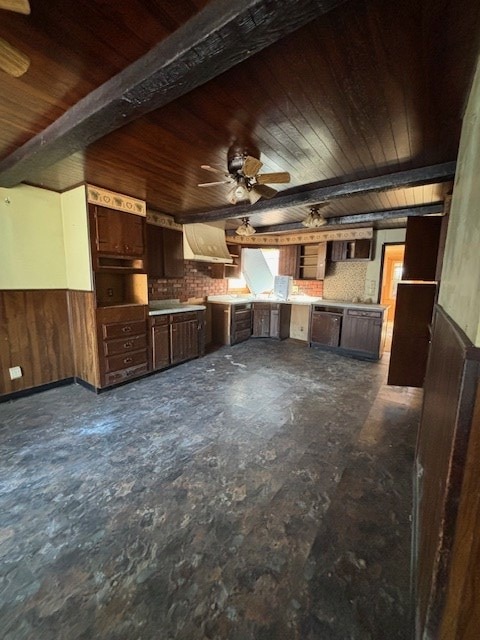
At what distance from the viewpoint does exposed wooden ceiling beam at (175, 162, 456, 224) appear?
91.0 inches

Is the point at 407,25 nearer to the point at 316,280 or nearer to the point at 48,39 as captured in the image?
the point at 48,39

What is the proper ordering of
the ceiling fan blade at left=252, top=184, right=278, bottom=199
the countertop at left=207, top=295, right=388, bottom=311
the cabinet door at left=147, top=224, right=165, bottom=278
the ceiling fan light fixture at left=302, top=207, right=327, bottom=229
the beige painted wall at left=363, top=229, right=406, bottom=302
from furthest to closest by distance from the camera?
the beige painted wall at left=363, top=229, right=406, bottom=302, the countertop at left=207, top=295, right=388, bottom=311, the cabinet door at left=147, top=224, right=165, bottom=278, the ceiling fan light fixture at left=302, top=207, right=327, bottom=229, the ceiling fan blade at left=252, top=184, right=278, bottom=199

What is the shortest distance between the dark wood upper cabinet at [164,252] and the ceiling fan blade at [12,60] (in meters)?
2.77

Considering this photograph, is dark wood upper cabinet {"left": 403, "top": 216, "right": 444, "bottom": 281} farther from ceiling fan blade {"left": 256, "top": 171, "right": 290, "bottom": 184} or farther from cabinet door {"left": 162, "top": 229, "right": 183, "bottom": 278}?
cabinet door {"left": 162, "top": 229, "right": 183, "bottom": 278}

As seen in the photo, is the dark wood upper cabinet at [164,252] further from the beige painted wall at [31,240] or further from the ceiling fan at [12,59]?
the ceiling fan at [12,59]

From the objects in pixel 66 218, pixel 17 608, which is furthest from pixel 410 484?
pixel 66 218

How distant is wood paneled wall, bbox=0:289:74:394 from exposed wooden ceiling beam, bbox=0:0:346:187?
1.96 m

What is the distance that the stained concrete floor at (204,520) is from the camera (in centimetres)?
110

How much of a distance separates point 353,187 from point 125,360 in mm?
3328

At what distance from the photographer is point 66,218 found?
3.12m

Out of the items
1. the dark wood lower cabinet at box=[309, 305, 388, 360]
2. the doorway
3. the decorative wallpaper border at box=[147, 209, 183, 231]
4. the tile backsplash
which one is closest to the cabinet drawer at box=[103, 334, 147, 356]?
the decorative wallpaper border at box=[147, 209, 183, 231]

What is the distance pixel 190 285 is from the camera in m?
5.00

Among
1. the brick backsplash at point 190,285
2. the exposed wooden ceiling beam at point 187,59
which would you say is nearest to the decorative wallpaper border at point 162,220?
the brick backsplash at point 190,285

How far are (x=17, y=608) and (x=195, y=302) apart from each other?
4.32 m
